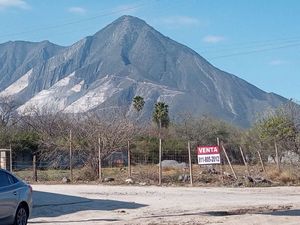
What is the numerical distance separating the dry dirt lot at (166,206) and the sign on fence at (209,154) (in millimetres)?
2765

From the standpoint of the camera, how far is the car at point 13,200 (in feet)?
51.2

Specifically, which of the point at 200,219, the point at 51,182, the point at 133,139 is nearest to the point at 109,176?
the point at 51,182

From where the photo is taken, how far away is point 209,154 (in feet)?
113

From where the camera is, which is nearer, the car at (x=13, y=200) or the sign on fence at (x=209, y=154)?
the car at (x=13, y=200)

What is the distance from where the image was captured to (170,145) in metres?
49.4

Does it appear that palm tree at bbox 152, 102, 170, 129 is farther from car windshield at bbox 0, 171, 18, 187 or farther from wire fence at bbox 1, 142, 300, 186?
car windshield at bbox 0, 171, 18, 187

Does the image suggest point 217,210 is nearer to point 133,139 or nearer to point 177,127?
point 133,139

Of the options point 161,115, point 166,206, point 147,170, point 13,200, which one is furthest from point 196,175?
point 161,115

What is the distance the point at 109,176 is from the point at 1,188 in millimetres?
23497

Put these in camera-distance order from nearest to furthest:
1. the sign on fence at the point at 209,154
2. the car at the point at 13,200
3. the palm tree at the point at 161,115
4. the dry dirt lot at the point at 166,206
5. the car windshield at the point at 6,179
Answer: the car at the point at 13,200
the car windshield at the point at 6,179
the dry dirt lot at the point at 166,206
the sign on fence at the point at 209,154
the palm tree at the point at 161,115

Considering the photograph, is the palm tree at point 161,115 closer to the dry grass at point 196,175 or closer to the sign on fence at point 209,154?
the dry grass at point 196,175

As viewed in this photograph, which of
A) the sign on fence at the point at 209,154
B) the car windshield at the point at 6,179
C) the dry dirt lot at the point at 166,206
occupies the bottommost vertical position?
the dry dirt lot at the point at 166,206

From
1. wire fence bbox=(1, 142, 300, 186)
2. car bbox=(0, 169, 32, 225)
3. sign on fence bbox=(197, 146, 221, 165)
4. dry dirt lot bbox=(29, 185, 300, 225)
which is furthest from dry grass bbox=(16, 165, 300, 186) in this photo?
car bbox=(0, 169, 32, 225)

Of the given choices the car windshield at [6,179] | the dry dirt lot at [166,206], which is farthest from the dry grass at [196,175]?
the car windshield at [6,179]
